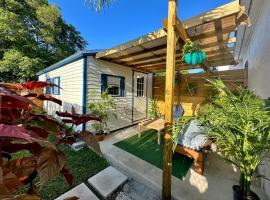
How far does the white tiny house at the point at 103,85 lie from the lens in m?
4.79

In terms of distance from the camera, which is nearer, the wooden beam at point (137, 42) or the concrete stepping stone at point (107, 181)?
the concrete stepping stone at point (107, 181)

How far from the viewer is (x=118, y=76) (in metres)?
5.83

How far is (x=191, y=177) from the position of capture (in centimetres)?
288

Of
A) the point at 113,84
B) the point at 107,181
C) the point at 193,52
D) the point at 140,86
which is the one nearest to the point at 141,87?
the point at 140,86

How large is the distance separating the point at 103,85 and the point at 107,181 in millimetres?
3233

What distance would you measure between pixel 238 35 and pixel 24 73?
44.0ft

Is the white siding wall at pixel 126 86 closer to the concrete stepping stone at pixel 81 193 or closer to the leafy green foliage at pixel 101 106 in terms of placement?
the leafy green foliage at pixel 101 106

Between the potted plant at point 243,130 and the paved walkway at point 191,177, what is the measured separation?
75 cm

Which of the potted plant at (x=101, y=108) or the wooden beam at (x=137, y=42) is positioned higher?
the wooden beam at (x=137, y=42)

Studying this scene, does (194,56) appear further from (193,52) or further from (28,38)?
(28,38)

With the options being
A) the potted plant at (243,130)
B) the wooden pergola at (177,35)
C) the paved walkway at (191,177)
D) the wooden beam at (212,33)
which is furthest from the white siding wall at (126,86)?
the potted plant at (243,130)

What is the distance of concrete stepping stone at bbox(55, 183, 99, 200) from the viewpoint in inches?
85.7

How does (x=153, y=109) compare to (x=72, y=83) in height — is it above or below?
below

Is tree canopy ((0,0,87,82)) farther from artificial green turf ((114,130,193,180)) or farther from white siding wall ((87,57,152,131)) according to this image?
artificial green turf ((114,130,193,180))
